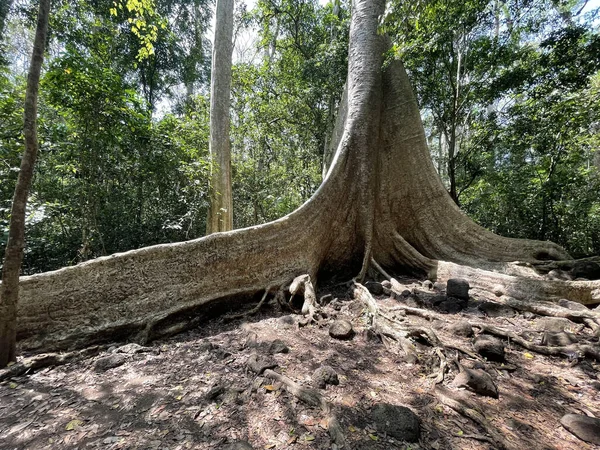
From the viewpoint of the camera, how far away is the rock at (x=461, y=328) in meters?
2.54

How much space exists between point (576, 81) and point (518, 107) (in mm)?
1350

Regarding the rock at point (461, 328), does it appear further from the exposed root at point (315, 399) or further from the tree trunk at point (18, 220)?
the tree trunk at point (18, 220)

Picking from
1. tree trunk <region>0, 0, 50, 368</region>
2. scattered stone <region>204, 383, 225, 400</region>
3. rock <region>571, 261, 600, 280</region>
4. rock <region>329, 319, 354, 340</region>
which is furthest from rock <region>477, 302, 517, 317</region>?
tree trunk <region>0, 0, 50, 368</region>

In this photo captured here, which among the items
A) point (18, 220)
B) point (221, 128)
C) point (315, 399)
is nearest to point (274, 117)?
point (221, 128)

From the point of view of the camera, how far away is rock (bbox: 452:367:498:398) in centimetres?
174

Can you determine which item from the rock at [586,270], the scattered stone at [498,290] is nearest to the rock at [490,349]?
the scattered stone at [498,290]

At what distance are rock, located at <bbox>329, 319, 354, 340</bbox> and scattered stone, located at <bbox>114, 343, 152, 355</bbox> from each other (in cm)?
162

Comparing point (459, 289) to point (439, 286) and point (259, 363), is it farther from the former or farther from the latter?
point (259, 363)

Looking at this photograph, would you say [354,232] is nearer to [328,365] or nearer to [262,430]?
[328,365]

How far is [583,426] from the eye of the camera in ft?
4.77

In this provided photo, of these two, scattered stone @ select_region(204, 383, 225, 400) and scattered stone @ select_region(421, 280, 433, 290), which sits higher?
scattered stone @ select_region(421, 280, 433, 290)

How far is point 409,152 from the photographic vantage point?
4867mm

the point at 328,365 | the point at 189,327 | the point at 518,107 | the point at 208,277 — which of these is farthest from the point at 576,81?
the point at 189,327

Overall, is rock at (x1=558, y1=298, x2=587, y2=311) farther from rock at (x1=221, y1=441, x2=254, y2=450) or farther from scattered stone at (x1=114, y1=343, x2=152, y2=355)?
scattered stone at (x1=114, y1=343, x2=152, y2=355)
